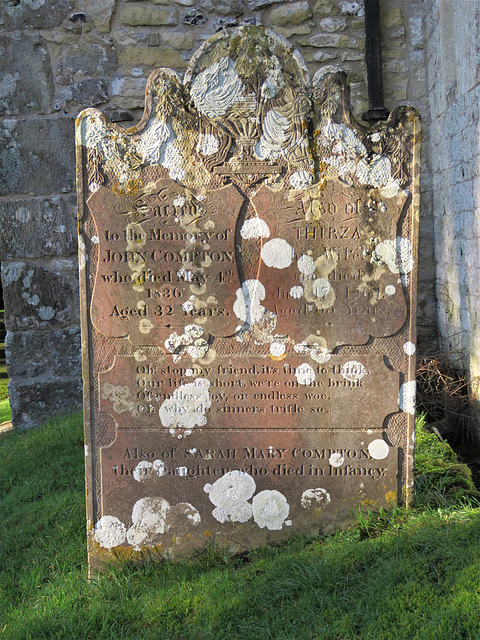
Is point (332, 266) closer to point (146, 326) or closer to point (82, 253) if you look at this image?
point (146, 326)

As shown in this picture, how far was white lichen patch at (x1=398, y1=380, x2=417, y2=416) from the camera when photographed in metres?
2.79

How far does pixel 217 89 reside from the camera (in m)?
2.69

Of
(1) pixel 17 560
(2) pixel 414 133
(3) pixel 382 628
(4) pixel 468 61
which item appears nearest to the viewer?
(3) pixel 382 628

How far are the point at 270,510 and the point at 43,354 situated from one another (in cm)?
305

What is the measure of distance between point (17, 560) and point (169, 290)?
161cm

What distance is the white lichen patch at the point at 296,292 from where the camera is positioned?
2730mm

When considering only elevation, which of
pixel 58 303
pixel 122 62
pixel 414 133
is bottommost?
pixel 58 303

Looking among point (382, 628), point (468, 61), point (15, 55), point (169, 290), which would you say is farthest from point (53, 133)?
point (382, 628)

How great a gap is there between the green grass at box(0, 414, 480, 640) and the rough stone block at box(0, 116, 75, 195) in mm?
3067

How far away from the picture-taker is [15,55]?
16.0 ft

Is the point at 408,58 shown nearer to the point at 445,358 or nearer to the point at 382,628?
the point at 445,358

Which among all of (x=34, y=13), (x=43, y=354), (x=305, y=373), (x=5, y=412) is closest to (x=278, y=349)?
(x=305, y=373)

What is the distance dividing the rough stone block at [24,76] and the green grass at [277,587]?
11.8 ft

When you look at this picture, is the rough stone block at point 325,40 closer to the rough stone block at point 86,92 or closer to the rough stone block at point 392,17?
the rough stone block at point 392,17
